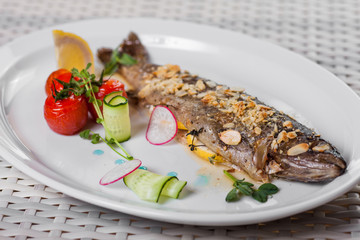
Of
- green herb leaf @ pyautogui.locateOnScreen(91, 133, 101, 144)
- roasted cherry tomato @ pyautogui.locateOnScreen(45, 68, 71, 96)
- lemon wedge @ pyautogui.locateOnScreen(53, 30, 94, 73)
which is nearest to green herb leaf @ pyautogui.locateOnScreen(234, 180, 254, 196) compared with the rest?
green herb leaf @ pyautogui.locateOnScreen(91, 133, 101, 144)

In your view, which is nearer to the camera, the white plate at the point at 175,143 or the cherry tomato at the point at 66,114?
the white plate at the point at 175,143

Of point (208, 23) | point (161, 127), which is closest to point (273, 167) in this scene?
point (161, 127)

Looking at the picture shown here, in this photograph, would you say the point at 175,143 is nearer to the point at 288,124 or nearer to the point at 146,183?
the point at 146,183

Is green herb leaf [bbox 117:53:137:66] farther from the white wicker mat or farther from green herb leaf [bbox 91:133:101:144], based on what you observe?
the white wicker mat

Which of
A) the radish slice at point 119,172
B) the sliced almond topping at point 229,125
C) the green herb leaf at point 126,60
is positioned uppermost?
the sliced almond topping at point 229,125

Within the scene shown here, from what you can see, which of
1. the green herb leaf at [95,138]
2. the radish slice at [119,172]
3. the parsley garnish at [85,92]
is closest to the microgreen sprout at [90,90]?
the parsley garnish at [85,92]

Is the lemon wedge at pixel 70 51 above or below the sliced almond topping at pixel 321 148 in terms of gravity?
below

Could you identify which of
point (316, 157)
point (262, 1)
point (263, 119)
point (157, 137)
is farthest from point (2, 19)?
point (316, 157)

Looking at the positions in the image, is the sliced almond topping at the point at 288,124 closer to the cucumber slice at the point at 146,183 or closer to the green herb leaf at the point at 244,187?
the green herb leaf at the point at 244,187
